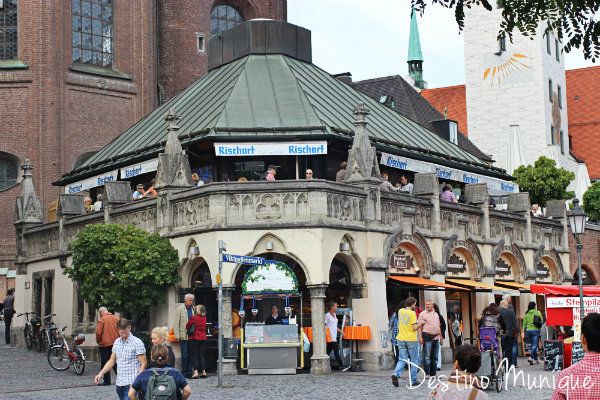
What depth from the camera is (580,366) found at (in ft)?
24.6

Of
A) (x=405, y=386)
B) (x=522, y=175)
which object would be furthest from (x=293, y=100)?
(x=522, y=175)

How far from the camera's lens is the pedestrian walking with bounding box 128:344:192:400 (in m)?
9.86

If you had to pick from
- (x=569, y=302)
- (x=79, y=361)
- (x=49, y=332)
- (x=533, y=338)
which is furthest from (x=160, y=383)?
(x=49, y=332)

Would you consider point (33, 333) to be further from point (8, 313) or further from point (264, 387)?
point (264, 387)

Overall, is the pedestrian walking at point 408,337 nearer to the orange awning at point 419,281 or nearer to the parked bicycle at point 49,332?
the orange awning at point 419,281

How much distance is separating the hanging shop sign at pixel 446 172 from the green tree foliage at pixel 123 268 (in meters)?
7.35

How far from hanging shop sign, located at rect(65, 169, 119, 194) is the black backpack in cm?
2092

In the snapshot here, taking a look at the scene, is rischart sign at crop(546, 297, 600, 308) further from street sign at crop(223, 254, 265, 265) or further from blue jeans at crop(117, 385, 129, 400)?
blue jeans at crop(117, 385, 129, 400)

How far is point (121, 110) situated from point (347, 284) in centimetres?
2248

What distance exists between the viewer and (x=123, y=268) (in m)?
24.3

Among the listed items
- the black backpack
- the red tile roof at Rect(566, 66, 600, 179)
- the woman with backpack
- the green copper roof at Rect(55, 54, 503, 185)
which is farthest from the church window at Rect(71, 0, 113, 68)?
the red tile roof at Rect(566, 66, 600, 179)

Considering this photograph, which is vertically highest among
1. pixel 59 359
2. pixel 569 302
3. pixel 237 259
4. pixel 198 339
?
pixel 237 259

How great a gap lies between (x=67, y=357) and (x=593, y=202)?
125 feet

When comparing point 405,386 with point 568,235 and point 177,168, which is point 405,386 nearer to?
point 177,168
